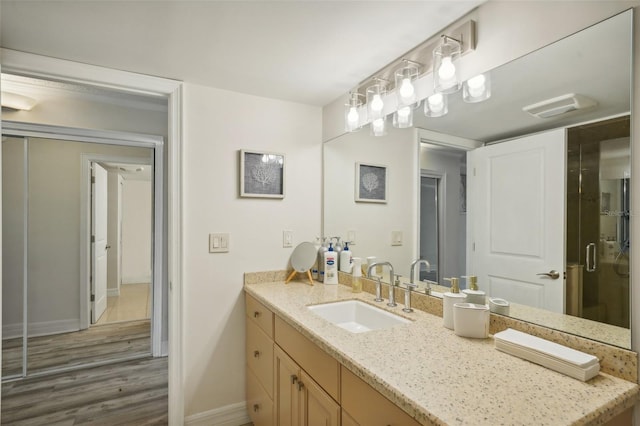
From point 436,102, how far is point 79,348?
357cm

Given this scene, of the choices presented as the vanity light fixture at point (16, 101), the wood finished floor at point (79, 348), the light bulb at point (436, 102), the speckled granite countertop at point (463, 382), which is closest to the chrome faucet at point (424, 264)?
the speckled granite countertop at point (463, 382)

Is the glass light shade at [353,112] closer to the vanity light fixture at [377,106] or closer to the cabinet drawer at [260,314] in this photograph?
the vanity light fixture at [377,106]

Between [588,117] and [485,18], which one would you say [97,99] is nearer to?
[485,18]

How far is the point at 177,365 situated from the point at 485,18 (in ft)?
7.71

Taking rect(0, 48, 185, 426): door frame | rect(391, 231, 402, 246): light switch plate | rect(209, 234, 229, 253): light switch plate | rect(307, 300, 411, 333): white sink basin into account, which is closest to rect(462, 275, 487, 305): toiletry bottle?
rect(307, 300, 411, 333): white sink basin

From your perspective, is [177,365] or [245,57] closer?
[245,57]

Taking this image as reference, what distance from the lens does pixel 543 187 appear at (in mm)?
1130

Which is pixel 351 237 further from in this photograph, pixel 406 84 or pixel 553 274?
pixel 553 274

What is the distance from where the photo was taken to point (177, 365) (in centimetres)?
191

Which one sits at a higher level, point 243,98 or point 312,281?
point 243,98

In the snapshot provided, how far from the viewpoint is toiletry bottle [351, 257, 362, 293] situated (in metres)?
1.95

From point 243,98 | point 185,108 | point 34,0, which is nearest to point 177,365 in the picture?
point 185,108

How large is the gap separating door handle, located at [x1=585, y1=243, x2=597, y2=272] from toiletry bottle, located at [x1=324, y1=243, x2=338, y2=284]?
1349 mm

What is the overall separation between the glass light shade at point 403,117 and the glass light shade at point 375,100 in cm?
12
